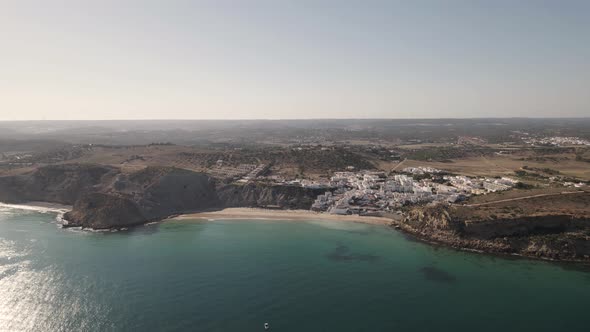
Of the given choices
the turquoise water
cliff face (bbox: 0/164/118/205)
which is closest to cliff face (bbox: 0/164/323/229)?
cliff face (bbox: 0/164/118/205)

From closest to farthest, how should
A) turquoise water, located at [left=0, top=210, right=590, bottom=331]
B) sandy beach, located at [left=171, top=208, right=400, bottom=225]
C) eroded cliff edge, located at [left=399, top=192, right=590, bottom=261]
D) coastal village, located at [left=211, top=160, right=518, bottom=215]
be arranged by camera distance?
turquoise water, located at [left=0, top=210, right=590, bottom=331] → eroded cliff edge, located at [left=399, top=192, right=590, bottom=261] → sandy beach, located at [left=171, top=208, right=400, bottom=225] → coastal village, located at [left=211, top=160, right=518, bottom=215]

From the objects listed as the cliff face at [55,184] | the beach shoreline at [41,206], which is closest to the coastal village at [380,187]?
the cliff face at [55,184]

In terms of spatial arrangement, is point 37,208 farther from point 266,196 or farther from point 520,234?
point 520,234

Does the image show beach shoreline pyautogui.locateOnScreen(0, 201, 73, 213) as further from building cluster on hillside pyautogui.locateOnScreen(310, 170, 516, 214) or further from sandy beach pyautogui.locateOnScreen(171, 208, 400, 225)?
building cluster on hillside pyautogui.locateOnScreen(310, 170, 516, 214)

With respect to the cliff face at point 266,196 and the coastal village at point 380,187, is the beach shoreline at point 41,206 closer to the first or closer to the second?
the cliff face at point 266,196

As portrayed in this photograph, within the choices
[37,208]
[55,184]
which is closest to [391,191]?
[37,208]

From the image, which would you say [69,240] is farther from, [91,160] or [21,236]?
[91,160]
